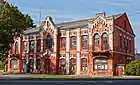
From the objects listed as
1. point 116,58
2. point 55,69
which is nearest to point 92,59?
point 116,58

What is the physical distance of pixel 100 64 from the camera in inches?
2058

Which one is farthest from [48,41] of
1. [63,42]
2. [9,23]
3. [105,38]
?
[105,38]

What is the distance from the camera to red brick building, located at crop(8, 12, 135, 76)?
170 ft

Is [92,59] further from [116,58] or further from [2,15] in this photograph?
[2,15]

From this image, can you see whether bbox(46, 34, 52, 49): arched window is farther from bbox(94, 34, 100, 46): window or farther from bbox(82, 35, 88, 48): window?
bbox(94, 34, 100, 46): window

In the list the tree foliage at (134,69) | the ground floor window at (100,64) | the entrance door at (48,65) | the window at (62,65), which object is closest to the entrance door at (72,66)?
the window at (62,65)

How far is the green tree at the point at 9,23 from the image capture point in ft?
168

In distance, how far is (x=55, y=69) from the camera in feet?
189

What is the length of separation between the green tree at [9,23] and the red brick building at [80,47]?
20.9 ft

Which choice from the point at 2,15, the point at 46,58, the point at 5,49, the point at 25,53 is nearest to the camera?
the point at 2,15

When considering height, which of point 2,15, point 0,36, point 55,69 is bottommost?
point 55,69

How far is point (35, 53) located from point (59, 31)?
23.1 feet

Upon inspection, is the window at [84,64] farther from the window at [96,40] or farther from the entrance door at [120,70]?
the entrance door at [120,70]

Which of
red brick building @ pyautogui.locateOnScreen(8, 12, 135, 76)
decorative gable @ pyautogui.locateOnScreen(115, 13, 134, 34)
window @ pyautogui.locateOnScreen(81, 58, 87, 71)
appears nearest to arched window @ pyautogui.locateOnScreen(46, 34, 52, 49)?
red brick building @ pyautogui.locateOnScreen(8, 12, 135, 76)
